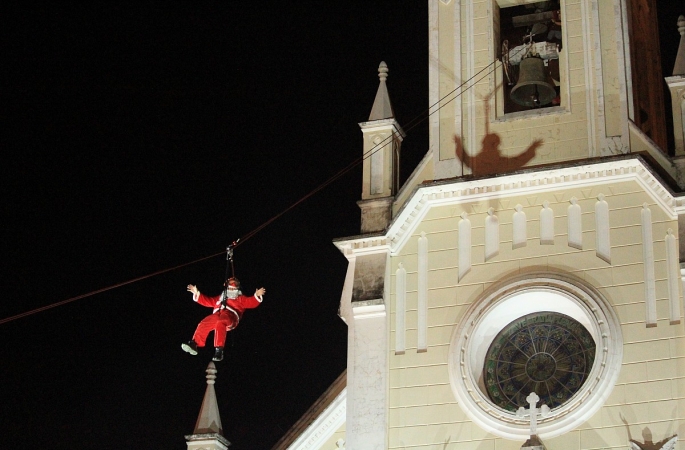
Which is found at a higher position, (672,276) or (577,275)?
(577,275)

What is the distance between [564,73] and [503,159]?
1747 millimetres

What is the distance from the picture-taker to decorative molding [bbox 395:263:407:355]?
25.1m

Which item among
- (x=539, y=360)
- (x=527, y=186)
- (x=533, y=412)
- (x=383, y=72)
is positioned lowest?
(x=533, y=412)

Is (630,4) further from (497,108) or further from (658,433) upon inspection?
(658,433)

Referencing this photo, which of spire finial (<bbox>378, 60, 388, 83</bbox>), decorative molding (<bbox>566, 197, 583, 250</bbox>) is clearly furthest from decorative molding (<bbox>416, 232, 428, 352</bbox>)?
spire finial (<bbox>378, 60, 388, 83</bbox>)

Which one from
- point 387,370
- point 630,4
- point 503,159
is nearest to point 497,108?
point 503,159

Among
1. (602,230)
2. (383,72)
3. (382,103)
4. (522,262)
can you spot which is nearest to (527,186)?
(522,262)

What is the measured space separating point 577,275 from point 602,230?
802mm

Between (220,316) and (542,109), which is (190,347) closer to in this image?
(220,316)

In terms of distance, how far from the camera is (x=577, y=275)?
80.2 feet

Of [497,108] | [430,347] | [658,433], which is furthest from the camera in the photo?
[497,108]

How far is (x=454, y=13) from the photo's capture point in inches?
1081

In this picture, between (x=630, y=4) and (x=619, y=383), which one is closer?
(x=619, y=383)

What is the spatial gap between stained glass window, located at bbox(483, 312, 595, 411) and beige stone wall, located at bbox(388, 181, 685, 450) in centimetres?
74
